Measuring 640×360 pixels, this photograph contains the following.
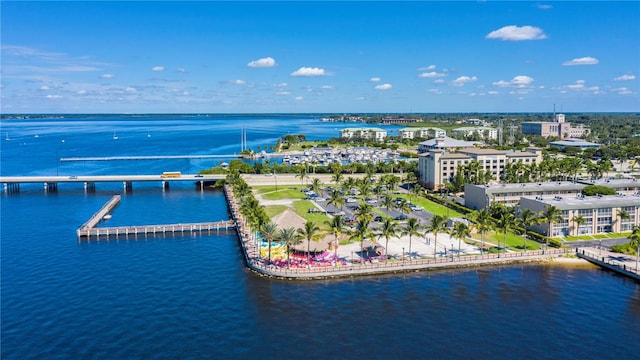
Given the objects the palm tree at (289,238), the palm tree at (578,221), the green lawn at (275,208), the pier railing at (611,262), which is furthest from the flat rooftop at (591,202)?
the green lawn at (275,208)

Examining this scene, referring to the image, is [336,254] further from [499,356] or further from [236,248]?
[499,356]

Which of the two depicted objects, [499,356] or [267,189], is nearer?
[499,356]

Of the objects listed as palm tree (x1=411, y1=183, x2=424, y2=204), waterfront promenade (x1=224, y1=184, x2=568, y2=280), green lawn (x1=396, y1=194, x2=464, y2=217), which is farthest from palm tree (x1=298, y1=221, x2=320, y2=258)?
palm tree (x1=411, y1=183, x2=424, y2=204)

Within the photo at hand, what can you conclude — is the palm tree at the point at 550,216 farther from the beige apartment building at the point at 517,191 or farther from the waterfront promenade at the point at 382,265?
the beige apartment building at the point at 517,191

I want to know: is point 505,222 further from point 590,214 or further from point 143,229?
point 143,229

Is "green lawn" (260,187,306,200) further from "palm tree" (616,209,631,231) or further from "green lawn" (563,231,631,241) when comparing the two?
"palm tree" (616,209,631,231)

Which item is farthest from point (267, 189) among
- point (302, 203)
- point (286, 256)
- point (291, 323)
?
point (291, 323)
